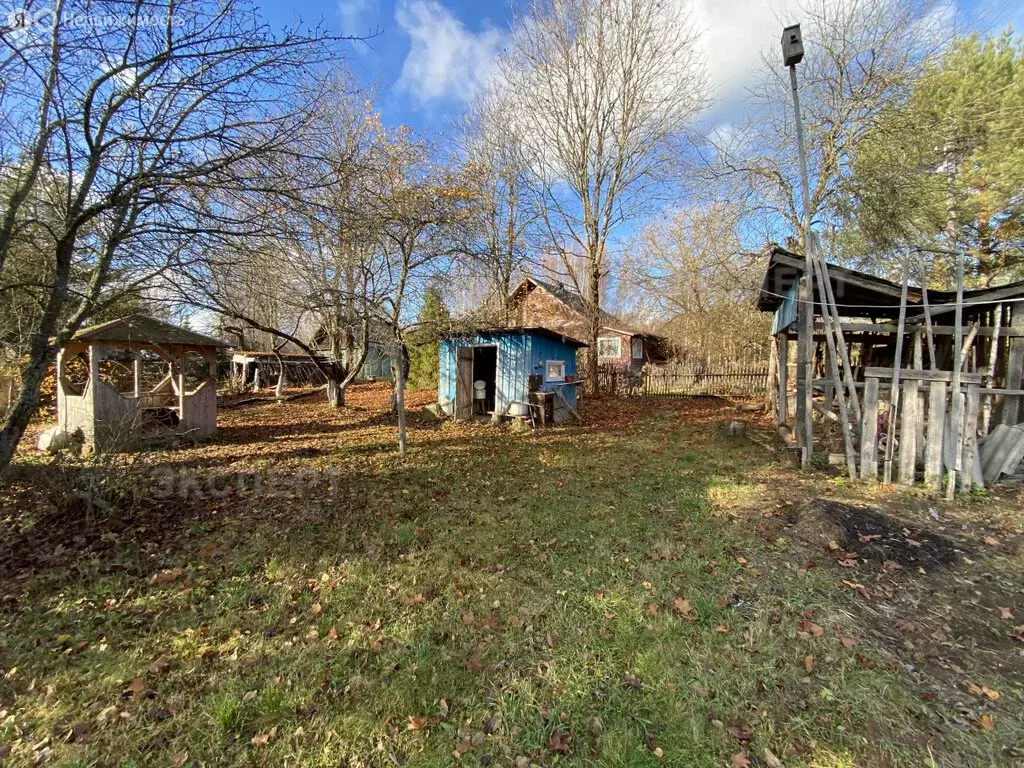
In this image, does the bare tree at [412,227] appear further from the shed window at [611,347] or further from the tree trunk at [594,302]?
the shed window at [611,347]

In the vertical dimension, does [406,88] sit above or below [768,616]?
above

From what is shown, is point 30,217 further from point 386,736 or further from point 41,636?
point 386,736

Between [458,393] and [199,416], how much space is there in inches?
234

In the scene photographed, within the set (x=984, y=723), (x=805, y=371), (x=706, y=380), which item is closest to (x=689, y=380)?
(x=706, y=380)

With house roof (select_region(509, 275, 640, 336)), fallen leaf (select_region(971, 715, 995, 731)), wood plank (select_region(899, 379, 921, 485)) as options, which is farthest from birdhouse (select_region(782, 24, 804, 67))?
house roof (select_region(509, 275, 640, 336))

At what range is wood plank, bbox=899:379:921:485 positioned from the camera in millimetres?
5691

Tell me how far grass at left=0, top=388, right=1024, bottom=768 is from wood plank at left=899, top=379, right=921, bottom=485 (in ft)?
1.24

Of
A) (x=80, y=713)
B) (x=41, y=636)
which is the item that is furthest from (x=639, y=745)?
(x=41, y=636)

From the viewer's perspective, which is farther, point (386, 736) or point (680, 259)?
point (680, 259)

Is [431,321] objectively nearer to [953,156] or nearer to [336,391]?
[336,391]

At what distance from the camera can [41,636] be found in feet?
9.77

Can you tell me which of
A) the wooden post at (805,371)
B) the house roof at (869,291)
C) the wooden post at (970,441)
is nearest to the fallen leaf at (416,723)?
the wooden post at (970,441)

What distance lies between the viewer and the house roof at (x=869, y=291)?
21.7 feet

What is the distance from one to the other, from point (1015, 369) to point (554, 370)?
339 inches
